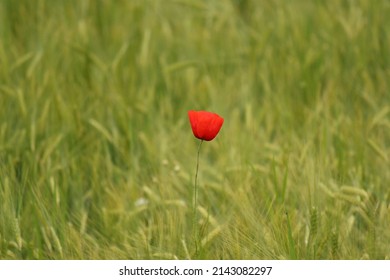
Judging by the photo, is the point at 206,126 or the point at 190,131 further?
the point at 190,131

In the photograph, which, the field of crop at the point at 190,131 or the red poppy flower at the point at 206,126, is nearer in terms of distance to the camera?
the red poppy flower at the point at 206,126

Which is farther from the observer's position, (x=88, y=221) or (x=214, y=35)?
(x=214, y=35)

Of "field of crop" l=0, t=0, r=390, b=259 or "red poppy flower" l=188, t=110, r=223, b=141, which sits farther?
"field of crop" l=0, t=0, r=390, b=259

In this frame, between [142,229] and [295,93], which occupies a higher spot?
[295,93]

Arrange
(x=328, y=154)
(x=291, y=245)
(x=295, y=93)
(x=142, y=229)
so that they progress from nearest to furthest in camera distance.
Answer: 1. (x=291, y=245)
2. (x=142, y=229)
3. (x=328, y=154)
4. (x=295, y=93)

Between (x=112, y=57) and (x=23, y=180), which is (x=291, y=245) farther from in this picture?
(x=112, y=57)

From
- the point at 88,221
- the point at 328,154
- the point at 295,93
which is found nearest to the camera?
the point at 88,221
